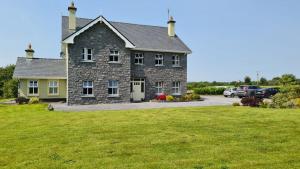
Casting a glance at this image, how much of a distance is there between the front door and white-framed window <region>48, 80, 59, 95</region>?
9.45m

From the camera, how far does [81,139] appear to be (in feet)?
37.4

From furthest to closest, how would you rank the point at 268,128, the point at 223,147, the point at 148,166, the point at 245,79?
the point at 245,79 < the point at 268,128 < the point at 223,147 < the point at 148,166

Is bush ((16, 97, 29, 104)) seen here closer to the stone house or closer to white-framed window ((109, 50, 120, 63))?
the stone house

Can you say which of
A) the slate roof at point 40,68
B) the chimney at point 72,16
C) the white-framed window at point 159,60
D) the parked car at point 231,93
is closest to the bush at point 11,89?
the slate roof at point 40,68

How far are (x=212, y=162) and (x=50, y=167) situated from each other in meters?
4.43

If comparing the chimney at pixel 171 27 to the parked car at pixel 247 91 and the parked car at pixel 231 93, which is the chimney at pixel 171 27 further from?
the parked car at pixel 231 93

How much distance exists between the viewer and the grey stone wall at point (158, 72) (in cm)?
3462

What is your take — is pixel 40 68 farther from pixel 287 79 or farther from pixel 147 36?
pixel 287 79

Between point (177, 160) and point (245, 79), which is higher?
point (245, 79)

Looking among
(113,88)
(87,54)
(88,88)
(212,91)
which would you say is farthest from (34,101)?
(212,91)

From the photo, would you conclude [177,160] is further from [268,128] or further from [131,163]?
[268,128]

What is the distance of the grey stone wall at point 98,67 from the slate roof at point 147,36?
3.33 metres

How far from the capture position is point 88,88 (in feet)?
101

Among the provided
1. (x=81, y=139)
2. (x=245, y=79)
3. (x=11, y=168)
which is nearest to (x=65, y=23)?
(x=81, y=139)
